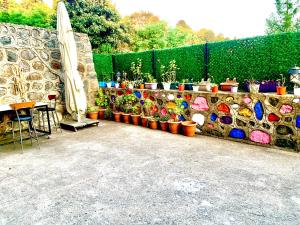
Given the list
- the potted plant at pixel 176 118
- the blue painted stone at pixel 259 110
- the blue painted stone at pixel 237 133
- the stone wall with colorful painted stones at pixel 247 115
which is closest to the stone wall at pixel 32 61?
the stone wall with colorful painted stones at pixel 247 115

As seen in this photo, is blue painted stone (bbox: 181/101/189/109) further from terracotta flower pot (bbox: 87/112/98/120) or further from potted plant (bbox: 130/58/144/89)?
terracotta flower pot (bbox: 87/112/98/120)

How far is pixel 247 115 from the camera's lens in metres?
4.36

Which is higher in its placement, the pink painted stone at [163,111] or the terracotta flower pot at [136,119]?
the pink painted stone at [163,111]

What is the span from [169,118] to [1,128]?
3928 millimetres

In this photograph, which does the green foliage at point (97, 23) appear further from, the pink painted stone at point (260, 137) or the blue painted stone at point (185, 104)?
the pink painted stone at point (260, 137)

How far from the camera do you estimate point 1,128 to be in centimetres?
539

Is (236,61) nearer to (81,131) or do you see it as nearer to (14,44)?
(81,131)

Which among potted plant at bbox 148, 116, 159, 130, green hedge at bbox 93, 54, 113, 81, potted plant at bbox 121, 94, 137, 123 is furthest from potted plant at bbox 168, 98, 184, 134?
green hedge at bbox 93, 54, 113, 81

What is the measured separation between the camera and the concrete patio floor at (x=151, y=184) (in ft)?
7.25

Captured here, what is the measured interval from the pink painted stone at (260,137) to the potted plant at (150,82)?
2.79 meters

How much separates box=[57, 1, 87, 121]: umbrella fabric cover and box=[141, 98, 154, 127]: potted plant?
5.20ft

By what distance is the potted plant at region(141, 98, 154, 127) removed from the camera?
599 cm

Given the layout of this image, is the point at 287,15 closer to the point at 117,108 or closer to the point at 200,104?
the point at 200,104

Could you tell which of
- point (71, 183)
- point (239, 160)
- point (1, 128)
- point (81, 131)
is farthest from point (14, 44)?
point (239, 160)
